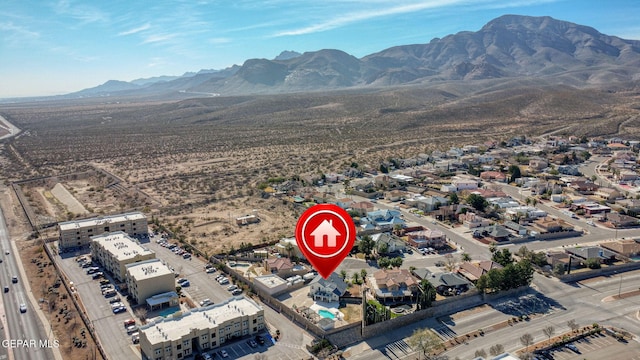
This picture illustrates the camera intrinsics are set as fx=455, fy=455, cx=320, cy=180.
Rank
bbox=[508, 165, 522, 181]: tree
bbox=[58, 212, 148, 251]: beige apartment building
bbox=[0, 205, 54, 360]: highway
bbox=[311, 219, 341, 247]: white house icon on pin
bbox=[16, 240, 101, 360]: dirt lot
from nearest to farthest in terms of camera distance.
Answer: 1. bbox=[311, 219, 341, 247]: white house icon on pin
2. bbox=[0, 205, 54, 360]: highway
3. bbox=[16, 240, 101, 360]: dirt lot
4. bbox=[58, 212, 148, 251]: beige apartment building
5. bbox=[508, 165, 522, 181]: tree

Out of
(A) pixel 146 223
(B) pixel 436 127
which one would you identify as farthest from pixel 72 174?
(B) pixel 436 127

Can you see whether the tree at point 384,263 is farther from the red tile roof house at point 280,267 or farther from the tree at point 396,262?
the red tile roof house at point 280,267

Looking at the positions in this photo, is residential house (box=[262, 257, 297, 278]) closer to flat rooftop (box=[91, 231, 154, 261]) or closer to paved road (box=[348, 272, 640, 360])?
flat rooftop (box=[91, 231, 154, 261])

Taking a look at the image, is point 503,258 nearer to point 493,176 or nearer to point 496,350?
point 496,350

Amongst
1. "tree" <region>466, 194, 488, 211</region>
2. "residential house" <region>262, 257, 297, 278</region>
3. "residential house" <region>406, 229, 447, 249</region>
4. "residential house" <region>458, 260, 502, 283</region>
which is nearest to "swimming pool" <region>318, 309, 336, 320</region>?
"residential house" <region>262, 257, 297, 278</region>

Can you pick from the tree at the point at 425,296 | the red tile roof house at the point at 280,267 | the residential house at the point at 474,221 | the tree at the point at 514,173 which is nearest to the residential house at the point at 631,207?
the tree at the point at 514,173
